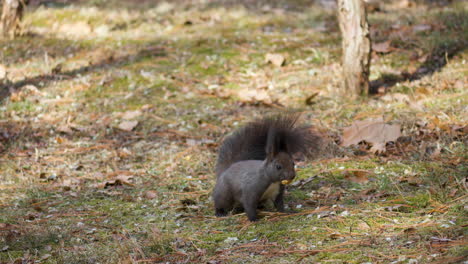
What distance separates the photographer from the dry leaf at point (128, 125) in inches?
226

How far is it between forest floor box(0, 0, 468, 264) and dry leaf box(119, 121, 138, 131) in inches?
0.9

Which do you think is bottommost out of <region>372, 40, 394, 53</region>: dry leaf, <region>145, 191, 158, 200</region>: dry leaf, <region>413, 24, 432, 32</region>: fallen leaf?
<region>145, 191, 158, 200</region>: dry leaf

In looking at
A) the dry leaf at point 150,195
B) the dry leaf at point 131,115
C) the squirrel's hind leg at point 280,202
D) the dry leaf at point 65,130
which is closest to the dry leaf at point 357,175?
the squirrel's hind leg at point 280,202

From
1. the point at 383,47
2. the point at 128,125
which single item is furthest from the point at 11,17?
the point at 383,47

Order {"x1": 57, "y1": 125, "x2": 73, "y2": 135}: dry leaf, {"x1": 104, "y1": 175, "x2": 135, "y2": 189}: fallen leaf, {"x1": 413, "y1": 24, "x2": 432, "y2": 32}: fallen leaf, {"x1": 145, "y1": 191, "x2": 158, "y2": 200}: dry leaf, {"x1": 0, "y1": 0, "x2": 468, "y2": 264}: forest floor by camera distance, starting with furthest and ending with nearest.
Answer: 1. {"x1": 413, "y1": 24, "x2": 432, "y2": 32}: fallen leaf
2. {"x1": 57, "y1": 125, "x2": 73, "y2": 135}: dry leaf
3. {"x1": 104, "y1": 175, "x2": 135, "y2": 189}: fallen leaf
4. {"x1": 145, "y1": 191, "x2": 158, "y2": 200}: dry leaf
5. {"x1": 0, "y1": 0, "x2": 468, "y2": 264}: forest floor

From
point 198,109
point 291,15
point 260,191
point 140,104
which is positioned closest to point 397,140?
point 260,191

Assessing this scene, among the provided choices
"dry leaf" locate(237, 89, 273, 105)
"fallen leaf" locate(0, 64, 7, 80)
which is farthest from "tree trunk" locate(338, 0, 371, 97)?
"fallen leaf" locate(0, 64, 7, 80)

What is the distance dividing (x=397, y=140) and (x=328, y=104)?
1.27 metres

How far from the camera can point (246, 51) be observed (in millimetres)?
7434

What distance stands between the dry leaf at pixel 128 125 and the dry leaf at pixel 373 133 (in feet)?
7.16

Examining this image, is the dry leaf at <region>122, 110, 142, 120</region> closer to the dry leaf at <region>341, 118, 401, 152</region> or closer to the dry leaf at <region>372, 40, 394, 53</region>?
the dry leaf at <region>341, 118, 401, 152</region>

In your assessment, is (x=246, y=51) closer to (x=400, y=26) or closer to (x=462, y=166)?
(x=400, y=26)

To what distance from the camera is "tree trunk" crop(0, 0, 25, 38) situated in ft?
25.8

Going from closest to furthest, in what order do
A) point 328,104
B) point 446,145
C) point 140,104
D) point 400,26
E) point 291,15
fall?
point 446,145 → point 328,104 → point 140,104 → point 400,26 → point 291,15
